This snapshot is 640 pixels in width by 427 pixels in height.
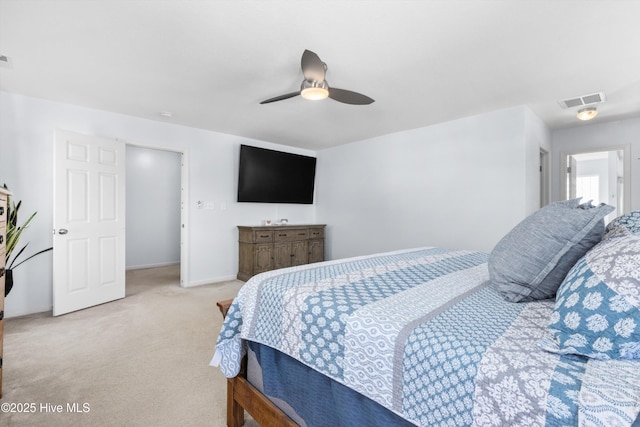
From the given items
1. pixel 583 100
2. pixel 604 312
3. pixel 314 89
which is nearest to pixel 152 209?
pixel 314 89

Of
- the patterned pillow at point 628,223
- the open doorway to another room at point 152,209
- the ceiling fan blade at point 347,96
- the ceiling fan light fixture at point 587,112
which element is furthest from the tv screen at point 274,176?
the patterned pillow at point 628,223

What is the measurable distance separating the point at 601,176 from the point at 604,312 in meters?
8.59

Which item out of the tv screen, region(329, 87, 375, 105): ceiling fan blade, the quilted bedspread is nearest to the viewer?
the quilted bedspread

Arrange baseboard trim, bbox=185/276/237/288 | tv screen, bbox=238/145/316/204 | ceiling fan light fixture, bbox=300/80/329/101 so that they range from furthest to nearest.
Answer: tv screen, bbox=238/145/316/204
baseboard trim, bbox=185/276/237/288
ceiling fan light fixture, bbox=300/80/329/101

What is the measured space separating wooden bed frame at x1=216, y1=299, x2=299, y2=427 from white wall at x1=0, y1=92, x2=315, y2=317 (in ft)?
10.3

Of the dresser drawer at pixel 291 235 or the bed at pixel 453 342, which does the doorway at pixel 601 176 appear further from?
the dresser drawer at pixel 291 235

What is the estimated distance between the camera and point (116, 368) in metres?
2.06

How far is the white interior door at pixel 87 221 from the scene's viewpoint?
3.14 meters

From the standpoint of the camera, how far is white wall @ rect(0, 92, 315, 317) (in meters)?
3.11

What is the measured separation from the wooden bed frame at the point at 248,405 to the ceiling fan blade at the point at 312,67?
5.42ft

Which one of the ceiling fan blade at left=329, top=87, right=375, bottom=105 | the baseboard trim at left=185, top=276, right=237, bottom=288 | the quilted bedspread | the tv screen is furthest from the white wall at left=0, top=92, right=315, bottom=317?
the quilted bedspread

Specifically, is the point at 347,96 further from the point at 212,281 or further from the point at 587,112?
the point at 212,281

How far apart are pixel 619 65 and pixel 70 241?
5603mm

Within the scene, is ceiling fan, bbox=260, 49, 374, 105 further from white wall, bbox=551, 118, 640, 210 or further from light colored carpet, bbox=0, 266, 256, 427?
white wall, bbox=551, 118, 640, 210
